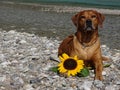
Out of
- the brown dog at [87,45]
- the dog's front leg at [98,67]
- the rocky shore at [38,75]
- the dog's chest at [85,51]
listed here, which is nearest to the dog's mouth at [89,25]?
the brown dog at [87,45]

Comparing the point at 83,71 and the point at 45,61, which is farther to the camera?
the point at 45,61

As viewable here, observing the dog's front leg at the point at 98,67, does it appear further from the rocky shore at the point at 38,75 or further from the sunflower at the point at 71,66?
the sunflower at the point at 71,66

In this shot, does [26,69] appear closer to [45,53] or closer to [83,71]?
[83,71]

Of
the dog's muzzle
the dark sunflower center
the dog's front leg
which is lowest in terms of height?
the dog's front leg

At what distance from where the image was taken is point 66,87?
1014 centimetres

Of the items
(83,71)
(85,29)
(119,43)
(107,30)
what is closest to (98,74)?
(83,71)

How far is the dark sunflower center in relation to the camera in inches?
424

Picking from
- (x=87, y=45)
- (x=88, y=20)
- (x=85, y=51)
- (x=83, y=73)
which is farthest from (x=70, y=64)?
(x=88, y=20)

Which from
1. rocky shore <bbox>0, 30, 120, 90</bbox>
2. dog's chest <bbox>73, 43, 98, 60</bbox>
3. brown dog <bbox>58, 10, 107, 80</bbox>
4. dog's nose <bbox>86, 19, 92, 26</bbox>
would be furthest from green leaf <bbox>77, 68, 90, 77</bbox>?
dog's nose <bbox>86, 19, 92, 26</bbox>

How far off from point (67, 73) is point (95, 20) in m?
1.51

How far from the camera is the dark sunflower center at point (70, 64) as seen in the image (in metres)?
10.8

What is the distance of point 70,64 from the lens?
10.8 meters

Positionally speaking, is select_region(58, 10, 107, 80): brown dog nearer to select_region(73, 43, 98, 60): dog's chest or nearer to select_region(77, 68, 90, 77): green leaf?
select_region(73, 43, 98, 60): dog's chest

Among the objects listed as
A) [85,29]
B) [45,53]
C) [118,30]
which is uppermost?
[85,29]
